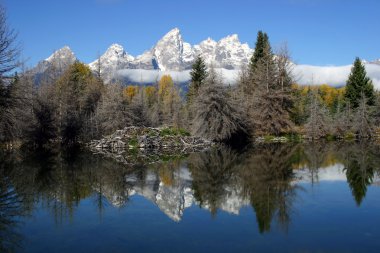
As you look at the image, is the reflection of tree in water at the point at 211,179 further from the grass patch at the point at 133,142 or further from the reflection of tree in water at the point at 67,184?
the grass patch at the point at 133,142

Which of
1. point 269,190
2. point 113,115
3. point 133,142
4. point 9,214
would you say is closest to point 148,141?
point 133,142

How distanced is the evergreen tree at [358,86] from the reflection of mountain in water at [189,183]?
40126 mm

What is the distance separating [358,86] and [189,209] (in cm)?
5445

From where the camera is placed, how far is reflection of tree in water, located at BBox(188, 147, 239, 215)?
11.1 meters

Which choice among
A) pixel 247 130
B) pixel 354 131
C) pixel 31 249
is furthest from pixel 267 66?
pixel 31 249

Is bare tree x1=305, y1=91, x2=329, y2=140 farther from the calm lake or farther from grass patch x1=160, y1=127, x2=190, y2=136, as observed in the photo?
the calm lake

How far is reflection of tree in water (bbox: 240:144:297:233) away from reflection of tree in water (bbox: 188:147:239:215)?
760mm

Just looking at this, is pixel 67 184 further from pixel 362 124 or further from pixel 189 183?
pixel 362 124

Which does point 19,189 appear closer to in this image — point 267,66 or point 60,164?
point 60,164

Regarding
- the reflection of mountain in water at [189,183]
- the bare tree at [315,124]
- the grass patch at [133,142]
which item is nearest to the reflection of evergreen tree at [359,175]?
the reflection of mountain in water at [189,183]

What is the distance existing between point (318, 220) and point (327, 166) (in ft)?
35.6

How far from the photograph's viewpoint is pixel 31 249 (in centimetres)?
696

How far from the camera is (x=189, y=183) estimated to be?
13.9m

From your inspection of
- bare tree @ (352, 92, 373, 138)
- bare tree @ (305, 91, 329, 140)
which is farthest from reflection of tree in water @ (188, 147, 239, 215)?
bare tree @ (352, 92, 373, 138)
